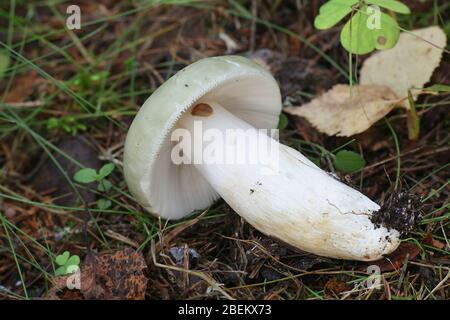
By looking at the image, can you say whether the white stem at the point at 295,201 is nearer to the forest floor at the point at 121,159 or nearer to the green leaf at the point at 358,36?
the forest floor at the point at 121,159

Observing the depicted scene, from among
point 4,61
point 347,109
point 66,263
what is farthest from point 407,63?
point 4,61

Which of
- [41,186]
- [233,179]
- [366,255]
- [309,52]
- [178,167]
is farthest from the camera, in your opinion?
[309,52]

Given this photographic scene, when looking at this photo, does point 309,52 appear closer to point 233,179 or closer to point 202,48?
point 202,48

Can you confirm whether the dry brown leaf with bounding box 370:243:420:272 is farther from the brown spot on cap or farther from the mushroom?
the brown spot on cap

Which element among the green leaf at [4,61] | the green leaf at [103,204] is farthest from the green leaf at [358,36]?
the green leaf at [4,61]

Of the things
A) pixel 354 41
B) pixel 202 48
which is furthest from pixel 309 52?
pixel 354 41

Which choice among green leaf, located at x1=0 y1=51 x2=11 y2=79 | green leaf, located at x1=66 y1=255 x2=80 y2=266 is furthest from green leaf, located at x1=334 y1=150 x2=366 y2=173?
green leaf, located at x1=0 y1=51 x2=11 y2=79
